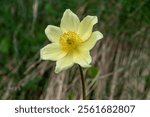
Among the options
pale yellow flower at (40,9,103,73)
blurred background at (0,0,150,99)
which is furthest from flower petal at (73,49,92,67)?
blurred background at (0,0,150,99)

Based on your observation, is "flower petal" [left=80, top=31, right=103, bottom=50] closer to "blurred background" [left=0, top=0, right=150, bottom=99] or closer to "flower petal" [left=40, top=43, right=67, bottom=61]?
"flower petal" [left=40, top=43, right=67, bottom=61]

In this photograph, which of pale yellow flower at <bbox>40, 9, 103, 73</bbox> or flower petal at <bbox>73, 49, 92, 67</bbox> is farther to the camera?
pale yellow flower at <bbox>40, 9, 103, 73</bbox>

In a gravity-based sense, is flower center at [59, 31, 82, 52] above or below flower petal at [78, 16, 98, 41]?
below

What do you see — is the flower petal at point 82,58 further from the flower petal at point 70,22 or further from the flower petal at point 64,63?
the flower petal at point 70,22

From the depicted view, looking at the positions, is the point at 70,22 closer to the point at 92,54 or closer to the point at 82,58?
the point at 82,58

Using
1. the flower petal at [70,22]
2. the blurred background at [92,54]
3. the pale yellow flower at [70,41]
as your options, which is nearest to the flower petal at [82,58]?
the pale yellow flower at [70,41]
